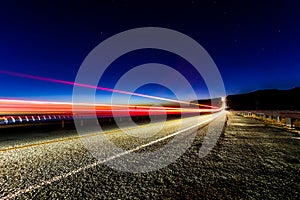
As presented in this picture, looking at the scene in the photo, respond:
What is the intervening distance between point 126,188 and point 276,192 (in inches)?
83.4

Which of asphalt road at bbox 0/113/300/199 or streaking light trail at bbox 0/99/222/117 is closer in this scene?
asphalt road at bbox 0/113/300/199

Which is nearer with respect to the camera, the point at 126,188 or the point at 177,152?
the point at 126,188

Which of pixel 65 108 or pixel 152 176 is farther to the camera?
pixel 65 108

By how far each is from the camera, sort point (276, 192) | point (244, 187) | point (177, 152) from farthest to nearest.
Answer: point (177, 152), point (244, 187), point (276, 192)

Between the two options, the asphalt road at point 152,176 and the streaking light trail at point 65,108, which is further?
the streaking light trail at point 65,108

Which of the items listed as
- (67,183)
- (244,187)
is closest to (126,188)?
(67,183)

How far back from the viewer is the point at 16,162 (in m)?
5.14

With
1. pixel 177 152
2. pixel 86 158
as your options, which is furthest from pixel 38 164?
pixel 177 152

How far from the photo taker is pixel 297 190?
3.36 m

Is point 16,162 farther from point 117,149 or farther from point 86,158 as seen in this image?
point 117,149

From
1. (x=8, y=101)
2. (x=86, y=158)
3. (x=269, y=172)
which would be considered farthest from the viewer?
(x=8, y=101)

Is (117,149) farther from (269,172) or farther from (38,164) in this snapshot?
(269,172)

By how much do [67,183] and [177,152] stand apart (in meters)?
3.25

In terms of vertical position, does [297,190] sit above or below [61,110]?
below
